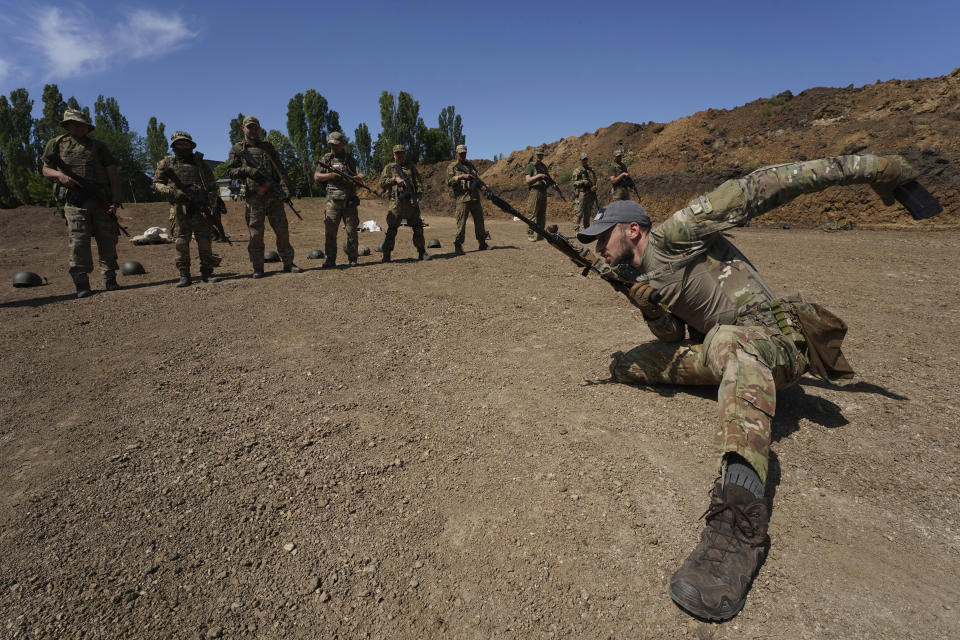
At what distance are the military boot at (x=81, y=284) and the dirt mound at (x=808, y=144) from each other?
1838 cm

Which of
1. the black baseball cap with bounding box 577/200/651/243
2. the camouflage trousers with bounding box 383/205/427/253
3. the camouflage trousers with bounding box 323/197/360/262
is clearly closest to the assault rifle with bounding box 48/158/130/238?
the camouflage trousers with bounding box 323/197/360/262

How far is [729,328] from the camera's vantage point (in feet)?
8.68

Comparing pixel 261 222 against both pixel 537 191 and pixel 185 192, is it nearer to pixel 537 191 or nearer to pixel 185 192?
pixel 185 192

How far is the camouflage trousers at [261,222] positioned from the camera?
780 cm

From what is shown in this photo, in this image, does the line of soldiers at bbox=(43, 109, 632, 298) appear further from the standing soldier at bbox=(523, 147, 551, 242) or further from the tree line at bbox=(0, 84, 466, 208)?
the tree line at bbox=(0, 84, 466, 208)

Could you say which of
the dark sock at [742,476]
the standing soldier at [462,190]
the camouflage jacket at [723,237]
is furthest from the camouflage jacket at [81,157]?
the dark sock at [742,476]

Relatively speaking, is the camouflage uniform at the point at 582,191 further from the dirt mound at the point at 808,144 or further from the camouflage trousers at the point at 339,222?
the dirt mound at the point at 808,144

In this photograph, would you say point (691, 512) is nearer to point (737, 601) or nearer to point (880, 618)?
point (737, 601)

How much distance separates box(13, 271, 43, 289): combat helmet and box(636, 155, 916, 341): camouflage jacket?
962cm

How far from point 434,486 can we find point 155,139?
5472 centimetres

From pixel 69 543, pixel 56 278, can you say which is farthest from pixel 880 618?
pixel 56 278

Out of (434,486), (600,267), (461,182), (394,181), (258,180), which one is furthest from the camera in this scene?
(461,182)

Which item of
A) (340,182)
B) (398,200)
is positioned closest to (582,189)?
(398,200)

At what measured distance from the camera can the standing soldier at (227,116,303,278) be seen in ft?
24.8
